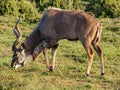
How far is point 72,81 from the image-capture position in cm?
915

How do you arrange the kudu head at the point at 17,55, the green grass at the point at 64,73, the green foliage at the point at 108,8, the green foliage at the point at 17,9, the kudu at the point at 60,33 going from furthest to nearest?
the green foliage at the point at 108,8, the green foliage at the point at 17,9, the kudu head at the point at 17,55, the kudu at the point at 60,33, the green grass at the point at 64,73

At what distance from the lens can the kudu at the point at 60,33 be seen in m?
→ 9.59

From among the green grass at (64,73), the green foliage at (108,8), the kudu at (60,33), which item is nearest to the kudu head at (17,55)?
the kudu at (60,33)

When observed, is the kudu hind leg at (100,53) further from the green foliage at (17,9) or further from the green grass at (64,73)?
the green foliage at (17,9)

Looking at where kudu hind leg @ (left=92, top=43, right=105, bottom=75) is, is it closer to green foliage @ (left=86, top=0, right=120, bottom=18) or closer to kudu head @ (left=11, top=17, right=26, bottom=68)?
kudu head @ (left=11, top=17, right=26, bottom=68)

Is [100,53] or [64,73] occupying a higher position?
[100,53]

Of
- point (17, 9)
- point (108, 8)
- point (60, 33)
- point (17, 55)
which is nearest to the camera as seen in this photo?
point (17, 55)

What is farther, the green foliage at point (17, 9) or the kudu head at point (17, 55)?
the green foliage at point (17, 9)

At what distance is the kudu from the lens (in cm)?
959

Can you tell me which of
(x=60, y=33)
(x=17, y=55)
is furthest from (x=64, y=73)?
(x=17, y=55)

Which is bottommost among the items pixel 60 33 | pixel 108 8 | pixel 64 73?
pixel 108 8

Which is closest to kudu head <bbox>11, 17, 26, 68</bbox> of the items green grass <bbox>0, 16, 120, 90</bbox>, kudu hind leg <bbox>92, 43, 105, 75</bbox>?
green grass <bbox>0, 16, 120, 90</bbox>

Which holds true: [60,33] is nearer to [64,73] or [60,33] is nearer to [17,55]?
[64,73]

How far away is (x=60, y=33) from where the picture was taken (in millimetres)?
9922
